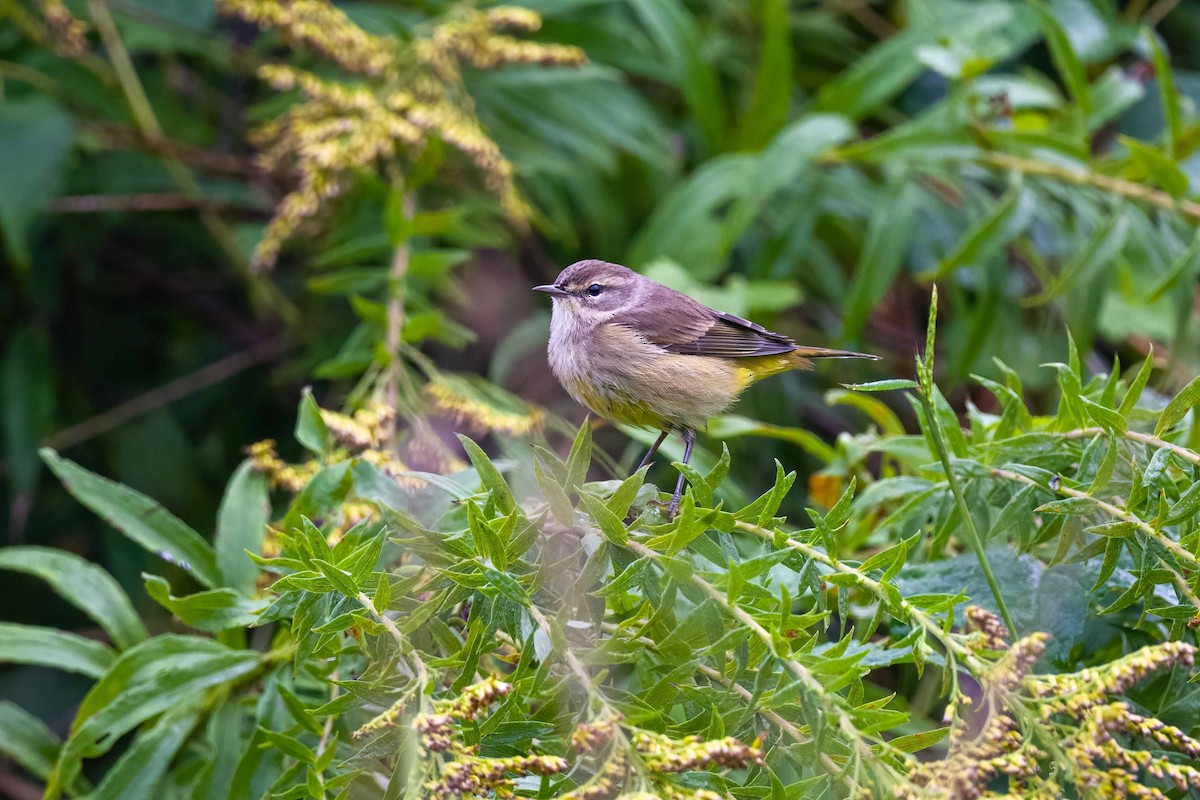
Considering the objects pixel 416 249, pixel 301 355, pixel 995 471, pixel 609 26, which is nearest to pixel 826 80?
pixel 609 26

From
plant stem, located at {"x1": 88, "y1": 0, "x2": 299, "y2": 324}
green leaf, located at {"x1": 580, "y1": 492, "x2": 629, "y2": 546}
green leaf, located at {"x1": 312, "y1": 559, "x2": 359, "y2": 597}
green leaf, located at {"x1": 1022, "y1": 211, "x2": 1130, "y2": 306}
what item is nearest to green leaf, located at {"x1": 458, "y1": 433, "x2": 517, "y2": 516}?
green leaf, located at {"x1": 580, "y1": 492, "x2": 629, "y2": 546}

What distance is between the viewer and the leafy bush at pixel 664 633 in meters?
1.13

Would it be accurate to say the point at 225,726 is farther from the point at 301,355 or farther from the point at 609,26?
the point at 609,26

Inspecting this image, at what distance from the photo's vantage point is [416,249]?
10.3ft

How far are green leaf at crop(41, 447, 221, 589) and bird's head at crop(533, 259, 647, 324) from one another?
1.04m

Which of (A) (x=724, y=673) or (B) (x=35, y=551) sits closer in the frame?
(A) (x=724, y=673)

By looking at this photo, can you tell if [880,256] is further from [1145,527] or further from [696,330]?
[1145,527]

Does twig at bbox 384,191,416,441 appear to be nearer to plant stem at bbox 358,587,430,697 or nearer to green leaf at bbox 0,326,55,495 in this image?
plant stem at bbox 358,587,430,697

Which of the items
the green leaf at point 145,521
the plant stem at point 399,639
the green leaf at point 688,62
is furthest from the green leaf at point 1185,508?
the green leaf at point 688,62

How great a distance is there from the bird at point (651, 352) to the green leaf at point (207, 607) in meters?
0.83

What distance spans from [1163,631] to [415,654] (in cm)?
121

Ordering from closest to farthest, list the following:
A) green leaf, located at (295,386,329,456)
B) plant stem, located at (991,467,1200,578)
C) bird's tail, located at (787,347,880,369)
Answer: plant stem, located at (991,467,1200,578)
green leaf, located at (295,386,329,456)
bird's tail, located at (787,347,880,369)

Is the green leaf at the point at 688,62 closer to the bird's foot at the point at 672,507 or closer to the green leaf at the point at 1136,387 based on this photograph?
the bird's foot at the point at 672,507

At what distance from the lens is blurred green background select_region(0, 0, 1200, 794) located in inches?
121
